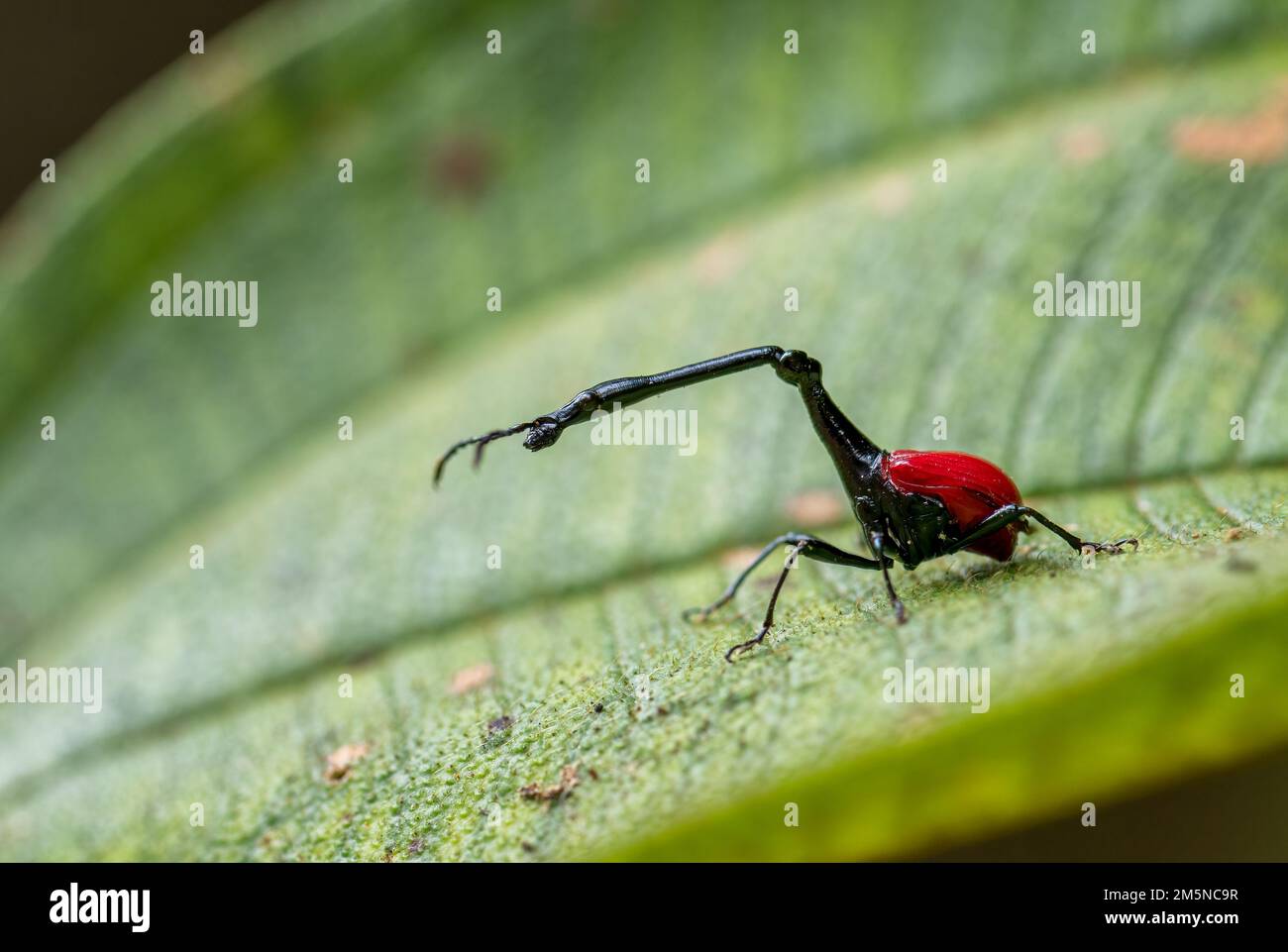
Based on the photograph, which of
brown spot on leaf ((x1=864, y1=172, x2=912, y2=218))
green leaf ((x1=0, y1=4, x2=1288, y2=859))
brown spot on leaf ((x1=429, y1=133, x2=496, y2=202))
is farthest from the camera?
brown spot on leaf ((x1=429, y1=133, x2=496, y2=202))

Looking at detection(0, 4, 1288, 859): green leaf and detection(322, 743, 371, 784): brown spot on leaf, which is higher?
detection(0, 4, 1288, 859): green leaf

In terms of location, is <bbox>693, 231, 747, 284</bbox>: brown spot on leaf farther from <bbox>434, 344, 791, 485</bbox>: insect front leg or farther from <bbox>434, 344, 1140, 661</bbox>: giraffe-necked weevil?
<bbox>434, 344, 791, 485</bbox>: insect front leg

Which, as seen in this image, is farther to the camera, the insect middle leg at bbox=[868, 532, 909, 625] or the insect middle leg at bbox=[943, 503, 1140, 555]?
the insect middle leg at bbox=[943, 503, 1140, 555]

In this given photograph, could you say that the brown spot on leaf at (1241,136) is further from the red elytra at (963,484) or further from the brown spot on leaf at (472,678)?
the brown spot on leaf at (472,678)

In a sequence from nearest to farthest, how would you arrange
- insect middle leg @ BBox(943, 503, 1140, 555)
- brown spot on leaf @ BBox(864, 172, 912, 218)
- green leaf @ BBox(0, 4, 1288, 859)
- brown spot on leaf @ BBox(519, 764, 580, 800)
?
green leaf @ BBox(0, 4, 1288, 859) → brown spot on leaf @ BBox(519, 764, 580, 800) → insect middle leg @ BBox(943, 503, 1140, 555) → brown spot on leaf @ BBox(864, 172, 912, 218)

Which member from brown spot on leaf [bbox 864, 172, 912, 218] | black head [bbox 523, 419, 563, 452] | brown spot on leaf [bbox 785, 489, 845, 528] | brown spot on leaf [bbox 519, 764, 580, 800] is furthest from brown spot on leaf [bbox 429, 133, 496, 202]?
brown spot on leaf [bbox 519, 764, 580, 800]

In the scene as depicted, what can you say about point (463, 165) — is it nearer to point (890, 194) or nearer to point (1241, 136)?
point (890, 194)
